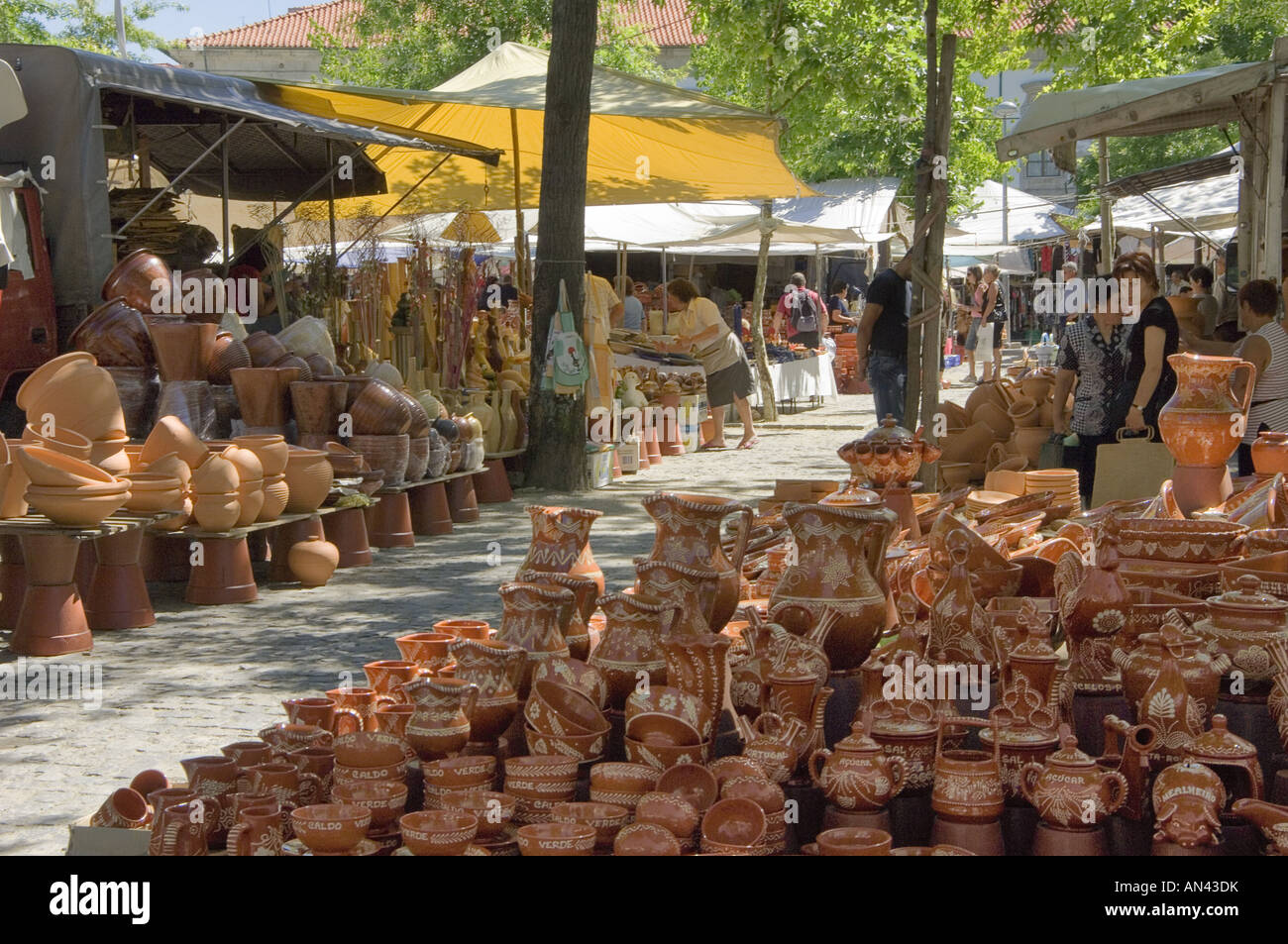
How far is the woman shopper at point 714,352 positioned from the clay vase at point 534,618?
37.5 ft

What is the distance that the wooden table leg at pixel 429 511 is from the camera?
936 centimetres

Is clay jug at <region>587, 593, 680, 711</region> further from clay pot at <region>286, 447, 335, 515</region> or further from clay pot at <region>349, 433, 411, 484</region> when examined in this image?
clay pot at <region>349, 433, 411, 484</region>

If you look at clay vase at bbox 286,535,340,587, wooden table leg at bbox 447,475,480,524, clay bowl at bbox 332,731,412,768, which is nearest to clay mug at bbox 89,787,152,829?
clay bowl at bbox 332,731,412,768

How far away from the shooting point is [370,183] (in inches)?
516

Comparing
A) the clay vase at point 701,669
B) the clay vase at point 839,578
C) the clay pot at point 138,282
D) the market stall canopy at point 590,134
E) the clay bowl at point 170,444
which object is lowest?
the clay vase at point 701,669

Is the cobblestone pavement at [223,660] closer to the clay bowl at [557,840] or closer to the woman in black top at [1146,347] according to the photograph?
the clay bowl at [557,840]

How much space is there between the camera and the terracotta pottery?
2748 millimetres

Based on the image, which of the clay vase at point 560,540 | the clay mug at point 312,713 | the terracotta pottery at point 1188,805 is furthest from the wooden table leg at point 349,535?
the terracotta pottery at point 1188,805

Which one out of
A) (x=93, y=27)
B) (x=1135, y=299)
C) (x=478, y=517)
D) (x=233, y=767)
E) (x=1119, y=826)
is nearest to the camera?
(x=1119, y=826)

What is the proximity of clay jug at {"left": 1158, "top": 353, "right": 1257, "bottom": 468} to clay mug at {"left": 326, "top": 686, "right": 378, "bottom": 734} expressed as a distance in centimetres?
298

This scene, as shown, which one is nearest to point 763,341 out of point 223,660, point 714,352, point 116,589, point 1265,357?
point 714,352
